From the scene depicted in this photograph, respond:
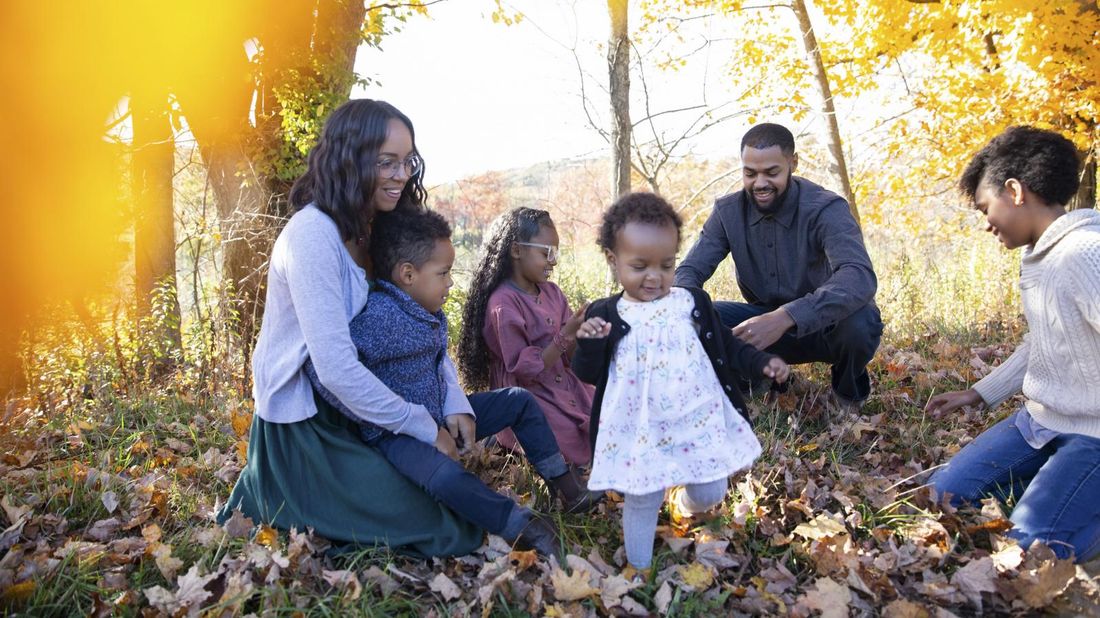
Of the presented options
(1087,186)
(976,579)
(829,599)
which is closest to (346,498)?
(829,599)

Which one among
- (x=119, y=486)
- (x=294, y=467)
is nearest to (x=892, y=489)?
(x=294, y=467)

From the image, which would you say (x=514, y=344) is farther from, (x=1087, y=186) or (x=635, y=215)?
(x=1087, y=186)

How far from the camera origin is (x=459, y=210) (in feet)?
82.7

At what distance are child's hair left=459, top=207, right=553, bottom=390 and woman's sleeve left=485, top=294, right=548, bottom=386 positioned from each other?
0.20 metres

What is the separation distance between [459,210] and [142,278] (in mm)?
16019

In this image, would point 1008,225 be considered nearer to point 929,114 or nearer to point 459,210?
point 929,114

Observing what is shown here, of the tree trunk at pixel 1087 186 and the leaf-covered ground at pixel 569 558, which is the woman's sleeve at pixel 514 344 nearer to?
the leaf-covered ground at pixel 569 558

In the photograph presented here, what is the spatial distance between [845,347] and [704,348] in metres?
1.74

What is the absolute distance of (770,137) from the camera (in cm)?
430

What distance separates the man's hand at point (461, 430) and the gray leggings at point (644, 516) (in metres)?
0.73

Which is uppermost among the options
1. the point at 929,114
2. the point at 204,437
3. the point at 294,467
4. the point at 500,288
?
the point at 929,114

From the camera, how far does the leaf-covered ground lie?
8.65 ft

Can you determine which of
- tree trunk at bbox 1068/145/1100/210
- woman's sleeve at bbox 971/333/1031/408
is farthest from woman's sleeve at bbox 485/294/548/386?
tree trunk at bbox 1068/145/1100/210

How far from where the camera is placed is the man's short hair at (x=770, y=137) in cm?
430
